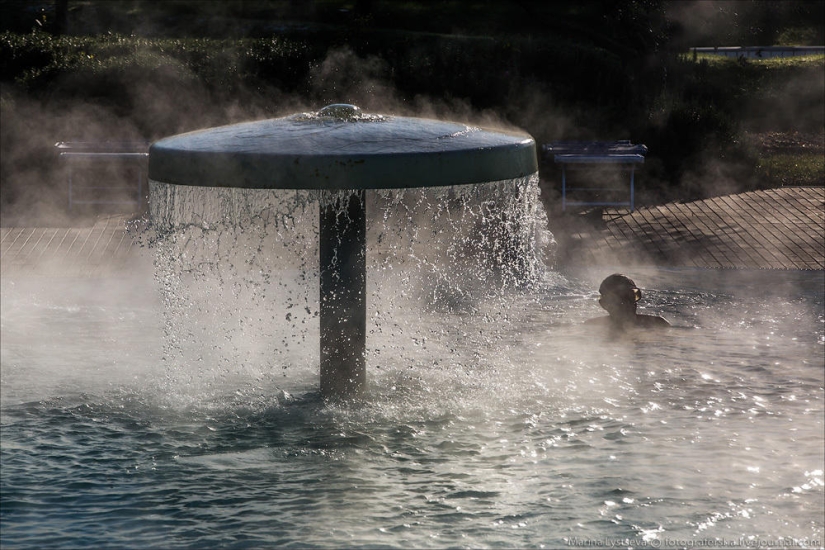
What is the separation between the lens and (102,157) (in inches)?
519

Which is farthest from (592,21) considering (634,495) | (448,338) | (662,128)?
(634,495)

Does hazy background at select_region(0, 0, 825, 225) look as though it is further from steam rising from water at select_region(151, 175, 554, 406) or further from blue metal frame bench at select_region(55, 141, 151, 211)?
steam rising from water at select_region(151, 175, 554, 406)

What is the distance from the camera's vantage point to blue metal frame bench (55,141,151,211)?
13133 millimetres

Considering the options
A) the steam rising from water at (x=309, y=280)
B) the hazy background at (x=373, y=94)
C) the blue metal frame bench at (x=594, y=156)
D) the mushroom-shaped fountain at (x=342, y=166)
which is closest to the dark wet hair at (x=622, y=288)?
the steam rising from water at (x=309, y=280)

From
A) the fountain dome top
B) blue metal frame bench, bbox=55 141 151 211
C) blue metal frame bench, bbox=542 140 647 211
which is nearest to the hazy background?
blue metal frame bench, bbox=55 141 151 211

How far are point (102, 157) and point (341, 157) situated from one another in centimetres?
862

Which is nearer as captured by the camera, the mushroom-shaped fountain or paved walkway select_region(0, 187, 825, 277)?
the mushroom-shaped fountain

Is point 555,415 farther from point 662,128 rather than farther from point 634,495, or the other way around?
point 662,128

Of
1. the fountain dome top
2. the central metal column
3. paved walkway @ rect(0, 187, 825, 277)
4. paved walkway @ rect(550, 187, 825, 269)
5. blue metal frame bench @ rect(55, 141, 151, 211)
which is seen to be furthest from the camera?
blue metal frame bench @ rect(55, 141, 151, 211)

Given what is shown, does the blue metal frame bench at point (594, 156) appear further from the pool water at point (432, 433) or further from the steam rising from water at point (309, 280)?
the pool water at point (432, 433)

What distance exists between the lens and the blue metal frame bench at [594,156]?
13.0m

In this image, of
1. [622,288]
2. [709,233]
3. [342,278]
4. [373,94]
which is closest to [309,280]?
[622,288]

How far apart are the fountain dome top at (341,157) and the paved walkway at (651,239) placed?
4.63 meters

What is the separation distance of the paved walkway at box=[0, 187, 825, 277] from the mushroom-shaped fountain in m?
4.47
